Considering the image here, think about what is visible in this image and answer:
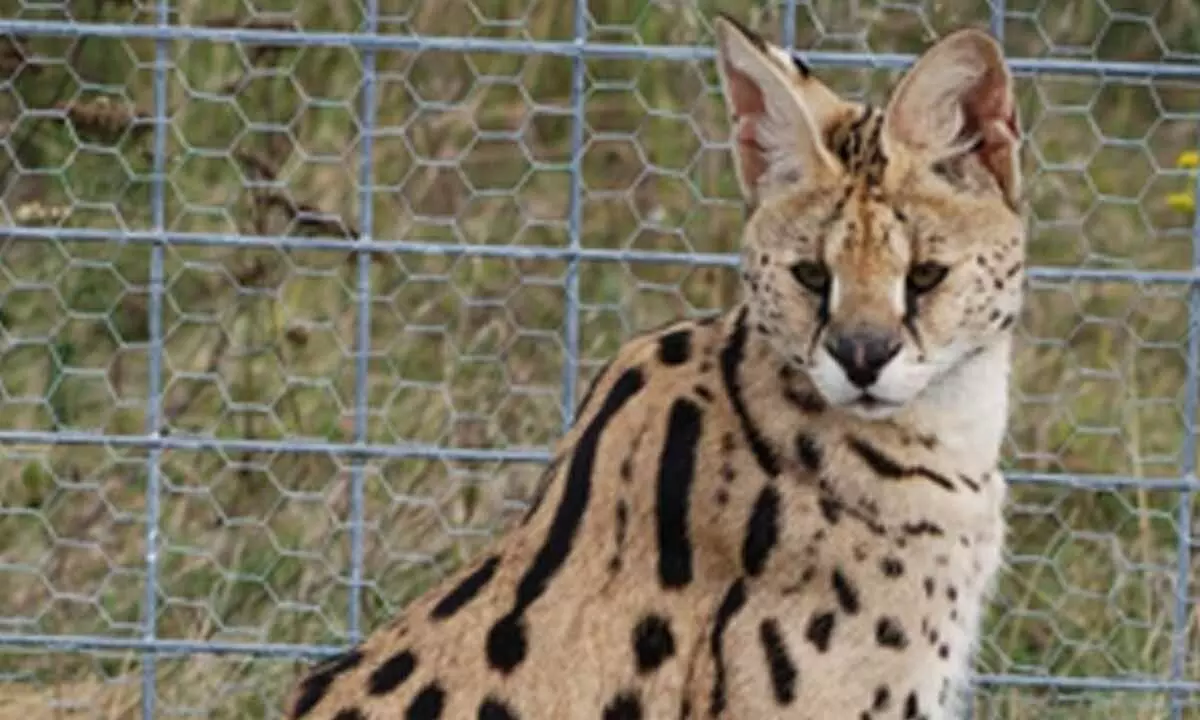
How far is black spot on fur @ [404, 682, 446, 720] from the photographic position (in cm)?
361

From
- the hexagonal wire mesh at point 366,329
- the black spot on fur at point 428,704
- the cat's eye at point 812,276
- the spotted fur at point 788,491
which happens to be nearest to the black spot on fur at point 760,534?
the spotted fur at point 788,491

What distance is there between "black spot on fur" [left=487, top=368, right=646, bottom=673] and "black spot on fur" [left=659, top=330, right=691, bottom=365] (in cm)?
3

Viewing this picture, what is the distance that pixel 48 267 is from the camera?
5.65m

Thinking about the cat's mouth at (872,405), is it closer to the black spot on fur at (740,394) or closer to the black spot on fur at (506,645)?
the black spot on fur at (740,394)

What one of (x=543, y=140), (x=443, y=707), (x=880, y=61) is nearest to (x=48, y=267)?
(x=543, y=140)

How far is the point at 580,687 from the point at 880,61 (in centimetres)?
146

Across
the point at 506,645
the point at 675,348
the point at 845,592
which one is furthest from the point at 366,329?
the point at 845,592

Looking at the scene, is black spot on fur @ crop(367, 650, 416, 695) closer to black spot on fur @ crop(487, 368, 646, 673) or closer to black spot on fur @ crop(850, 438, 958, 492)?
black spot on fur @ crop(487, 368, 646, 673)

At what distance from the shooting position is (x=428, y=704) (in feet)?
11.8

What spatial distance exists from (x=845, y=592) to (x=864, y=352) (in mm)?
264

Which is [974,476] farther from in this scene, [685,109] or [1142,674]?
[685,109]

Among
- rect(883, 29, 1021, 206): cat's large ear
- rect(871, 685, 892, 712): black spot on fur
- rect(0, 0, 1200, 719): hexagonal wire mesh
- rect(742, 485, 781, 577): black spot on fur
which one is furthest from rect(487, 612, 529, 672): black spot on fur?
rect(0, 0, 1200, 719): hexagonal wire mesh

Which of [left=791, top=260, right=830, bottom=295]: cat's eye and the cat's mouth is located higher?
[left=791, top=260, right=830, bottom=295]: cat's eye

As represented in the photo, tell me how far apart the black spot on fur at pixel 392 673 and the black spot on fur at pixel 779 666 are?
0.36 metres
